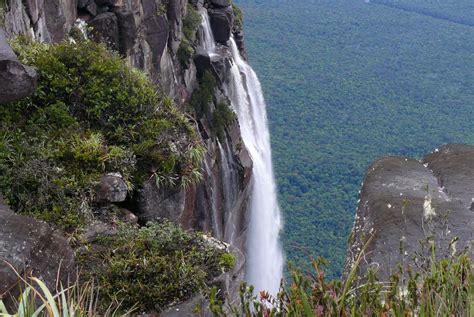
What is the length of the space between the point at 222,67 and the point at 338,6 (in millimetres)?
101502

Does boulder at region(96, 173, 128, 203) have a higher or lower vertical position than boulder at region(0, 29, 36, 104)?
lower

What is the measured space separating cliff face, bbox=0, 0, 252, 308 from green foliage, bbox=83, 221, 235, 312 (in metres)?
0.40

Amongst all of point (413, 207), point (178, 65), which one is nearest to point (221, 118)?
point (178, 65)

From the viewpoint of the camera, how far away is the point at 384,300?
361 centimetres

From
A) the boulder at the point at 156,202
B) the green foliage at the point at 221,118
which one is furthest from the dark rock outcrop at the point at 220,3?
the boulder at the point at 156,202

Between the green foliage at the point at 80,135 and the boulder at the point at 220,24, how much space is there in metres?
16.7

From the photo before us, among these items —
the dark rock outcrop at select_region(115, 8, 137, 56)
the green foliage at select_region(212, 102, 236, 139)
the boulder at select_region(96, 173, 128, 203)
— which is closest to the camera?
the boulder at select_region(96, 173, 128, 203)

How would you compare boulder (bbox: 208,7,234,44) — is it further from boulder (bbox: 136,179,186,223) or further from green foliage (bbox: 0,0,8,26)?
boulder (bbox: 136,179,186,223)

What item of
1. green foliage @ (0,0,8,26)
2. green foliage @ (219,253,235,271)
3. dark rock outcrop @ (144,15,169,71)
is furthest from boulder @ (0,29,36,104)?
dark rock outcrop @ (144,15,169,71)

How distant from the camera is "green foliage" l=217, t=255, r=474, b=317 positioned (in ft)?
11.2

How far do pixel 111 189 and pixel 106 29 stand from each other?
345 inches

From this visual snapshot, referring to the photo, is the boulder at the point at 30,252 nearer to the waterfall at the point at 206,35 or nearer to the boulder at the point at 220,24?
the waterfall at the point at 206,35

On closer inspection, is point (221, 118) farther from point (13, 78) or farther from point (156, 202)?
point (13, 78)

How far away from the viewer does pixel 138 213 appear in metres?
8.41
